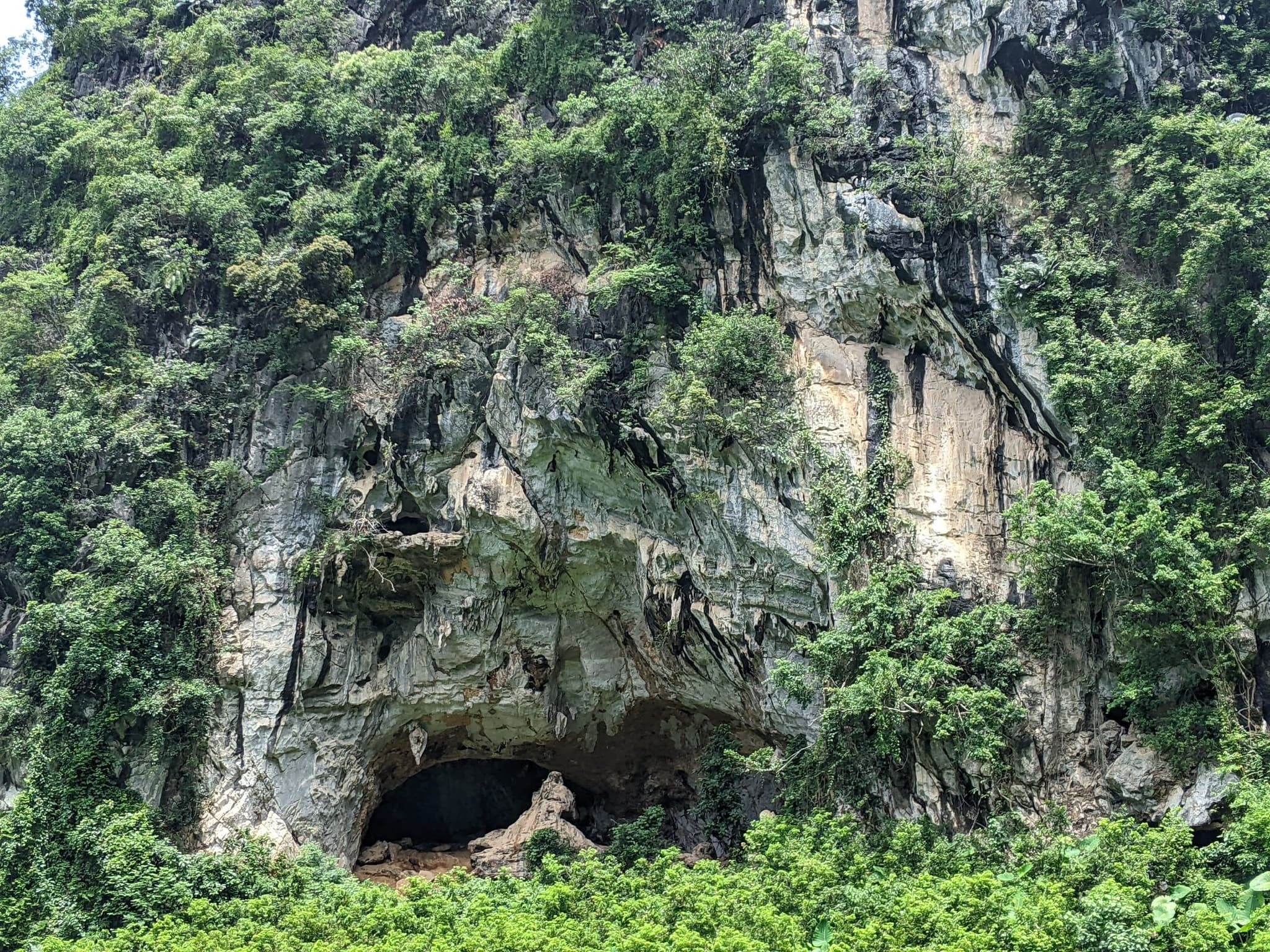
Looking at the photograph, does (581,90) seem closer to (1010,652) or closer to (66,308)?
(66,308)

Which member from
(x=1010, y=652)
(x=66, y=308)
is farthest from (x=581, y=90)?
(x=1010, y=652)

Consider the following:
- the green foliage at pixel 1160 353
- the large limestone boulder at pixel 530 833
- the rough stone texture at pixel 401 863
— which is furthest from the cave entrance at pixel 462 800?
the green foliage at pixel 1160 353

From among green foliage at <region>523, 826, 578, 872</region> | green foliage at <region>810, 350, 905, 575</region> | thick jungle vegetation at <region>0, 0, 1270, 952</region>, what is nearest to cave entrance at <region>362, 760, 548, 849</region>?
green foliage at <region>523, 826, 578, 872</region>

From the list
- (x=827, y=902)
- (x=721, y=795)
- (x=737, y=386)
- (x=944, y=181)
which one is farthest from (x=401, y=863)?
(x=944, y=181)

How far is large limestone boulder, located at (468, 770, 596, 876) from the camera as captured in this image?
15.5 metres

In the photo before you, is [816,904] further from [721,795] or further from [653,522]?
[653,522]

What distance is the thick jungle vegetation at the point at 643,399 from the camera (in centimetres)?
1016

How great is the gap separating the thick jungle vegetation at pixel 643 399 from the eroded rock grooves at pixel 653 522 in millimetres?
357

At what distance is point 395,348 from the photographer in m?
15.3

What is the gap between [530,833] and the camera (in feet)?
51.7

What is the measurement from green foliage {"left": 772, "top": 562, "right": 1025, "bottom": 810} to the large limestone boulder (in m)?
4.48

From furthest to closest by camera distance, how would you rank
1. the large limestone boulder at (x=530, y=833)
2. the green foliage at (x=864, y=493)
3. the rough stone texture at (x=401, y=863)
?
the rough stone texture at (x=401, y=863), the large limestone boulder at (x=530, y=833), the green foliage at (x=864, y=493)

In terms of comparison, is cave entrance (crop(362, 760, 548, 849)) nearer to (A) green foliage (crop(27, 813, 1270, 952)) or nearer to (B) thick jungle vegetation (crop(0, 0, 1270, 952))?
(B) thick jungle vegetation (crop(0, 0, 1270, 952))

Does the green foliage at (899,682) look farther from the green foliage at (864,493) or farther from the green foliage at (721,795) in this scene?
the green foliage at (721,795)
